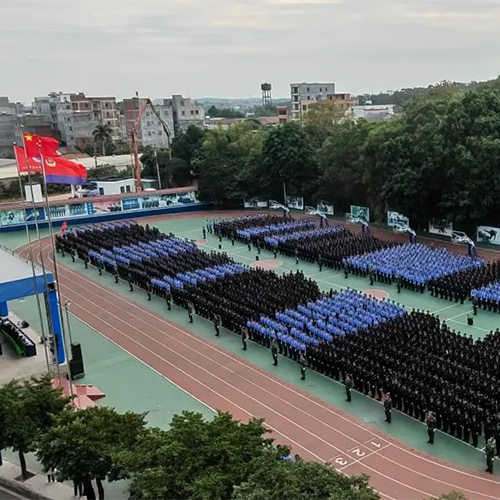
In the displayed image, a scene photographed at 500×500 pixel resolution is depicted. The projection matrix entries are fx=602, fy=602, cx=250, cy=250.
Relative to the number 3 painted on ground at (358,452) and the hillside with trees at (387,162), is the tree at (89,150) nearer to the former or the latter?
the hillside with trees at (387,162)

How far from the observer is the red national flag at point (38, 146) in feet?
49.1

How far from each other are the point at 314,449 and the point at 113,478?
188 inches

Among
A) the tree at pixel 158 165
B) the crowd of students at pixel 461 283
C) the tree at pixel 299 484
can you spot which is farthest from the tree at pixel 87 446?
the tree at pixel 158 165

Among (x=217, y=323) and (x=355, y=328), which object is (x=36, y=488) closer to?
(x=217, y=323)

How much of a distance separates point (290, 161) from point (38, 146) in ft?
88.1

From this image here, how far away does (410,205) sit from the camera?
105 feet

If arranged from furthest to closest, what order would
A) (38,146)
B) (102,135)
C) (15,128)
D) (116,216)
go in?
1. (15,128)
2. (102,135)
3. (116,216)
4. (38,146)

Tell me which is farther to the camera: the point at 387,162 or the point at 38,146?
the point at 387,162

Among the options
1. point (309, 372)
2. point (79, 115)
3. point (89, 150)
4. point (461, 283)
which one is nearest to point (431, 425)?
point (309, 372)

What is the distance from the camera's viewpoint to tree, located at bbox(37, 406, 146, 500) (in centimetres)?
891

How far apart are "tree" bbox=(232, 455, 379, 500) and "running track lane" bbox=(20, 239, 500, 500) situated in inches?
156

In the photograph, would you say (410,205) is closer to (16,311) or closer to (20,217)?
(16,311)

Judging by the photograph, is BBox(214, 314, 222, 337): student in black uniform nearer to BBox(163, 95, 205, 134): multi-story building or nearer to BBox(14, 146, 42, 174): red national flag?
BBox(14, 146, 42, 174): red national flag

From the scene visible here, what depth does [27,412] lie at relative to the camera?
33.7 ft
